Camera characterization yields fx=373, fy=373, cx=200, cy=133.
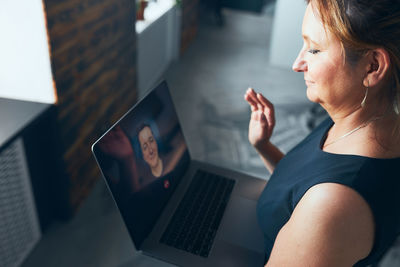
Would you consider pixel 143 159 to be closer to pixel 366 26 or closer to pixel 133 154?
pixel 133 154

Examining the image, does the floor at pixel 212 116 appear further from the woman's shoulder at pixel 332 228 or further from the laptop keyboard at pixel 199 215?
the woman's shoulder at pixel 332 228

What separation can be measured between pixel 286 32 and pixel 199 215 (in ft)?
11.3

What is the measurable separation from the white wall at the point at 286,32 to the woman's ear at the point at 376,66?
11.2 ft

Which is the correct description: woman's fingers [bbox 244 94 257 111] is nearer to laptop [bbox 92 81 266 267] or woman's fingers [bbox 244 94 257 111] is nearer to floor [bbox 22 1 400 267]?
laptop [bbox 92 81 266 267]

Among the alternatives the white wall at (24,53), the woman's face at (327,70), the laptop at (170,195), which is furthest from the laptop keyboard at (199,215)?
the white wall at (24,53)

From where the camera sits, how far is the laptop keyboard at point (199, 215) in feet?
3.45

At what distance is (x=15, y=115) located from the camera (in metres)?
1.43

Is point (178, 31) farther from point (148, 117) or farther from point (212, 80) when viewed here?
point (148, 117)

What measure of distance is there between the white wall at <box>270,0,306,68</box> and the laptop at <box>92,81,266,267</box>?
10.5ft

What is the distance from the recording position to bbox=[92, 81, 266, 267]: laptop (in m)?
0.95

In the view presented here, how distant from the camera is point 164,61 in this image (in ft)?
13.0

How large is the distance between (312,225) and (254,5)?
6.41 meters

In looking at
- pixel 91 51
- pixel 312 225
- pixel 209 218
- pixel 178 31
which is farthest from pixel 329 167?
pixel 178 31

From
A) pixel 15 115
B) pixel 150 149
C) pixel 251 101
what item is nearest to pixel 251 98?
pixel 251 101
